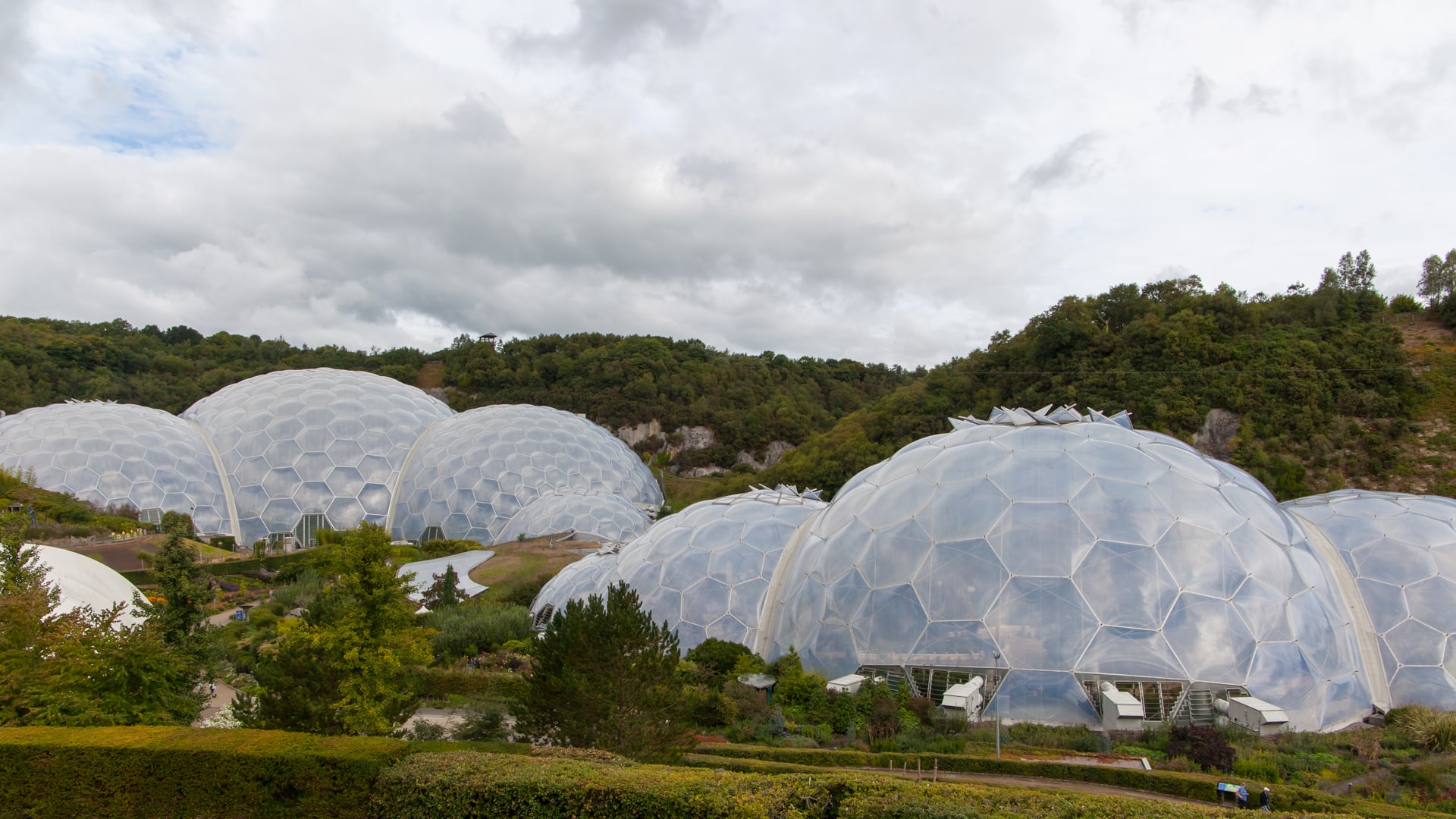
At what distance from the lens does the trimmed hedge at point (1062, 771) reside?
30.3ft

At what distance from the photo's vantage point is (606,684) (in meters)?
9.62

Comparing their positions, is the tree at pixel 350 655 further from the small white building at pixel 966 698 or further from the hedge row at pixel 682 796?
the small white building at pixel 966 698

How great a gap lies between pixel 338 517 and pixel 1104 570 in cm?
3663

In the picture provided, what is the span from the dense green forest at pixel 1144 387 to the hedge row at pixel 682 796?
31.7 m

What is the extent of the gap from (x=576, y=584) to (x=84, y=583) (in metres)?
11.0

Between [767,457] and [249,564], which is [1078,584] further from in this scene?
[767,457]

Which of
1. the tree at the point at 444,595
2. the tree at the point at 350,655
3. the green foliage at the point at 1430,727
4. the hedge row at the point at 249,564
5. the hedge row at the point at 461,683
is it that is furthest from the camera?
the hedge row at the point at 249,564

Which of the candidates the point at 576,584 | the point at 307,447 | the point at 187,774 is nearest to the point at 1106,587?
the point at 576,584

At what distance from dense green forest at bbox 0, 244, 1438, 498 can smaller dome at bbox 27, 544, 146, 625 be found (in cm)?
2863

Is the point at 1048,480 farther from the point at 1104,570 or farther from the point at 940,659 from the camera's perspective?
the point at 940,659

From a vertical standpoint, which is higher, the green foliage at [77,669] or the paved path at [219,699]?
the green foliage at [77,669]

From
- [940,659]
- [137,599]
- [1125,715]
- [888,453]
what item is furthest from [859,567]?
[888,453]

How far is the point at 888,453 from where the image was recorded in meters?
38.6

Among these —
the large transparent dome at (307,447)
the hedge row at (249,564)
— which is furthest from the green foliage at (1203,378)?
the hedge row at (249,564)
